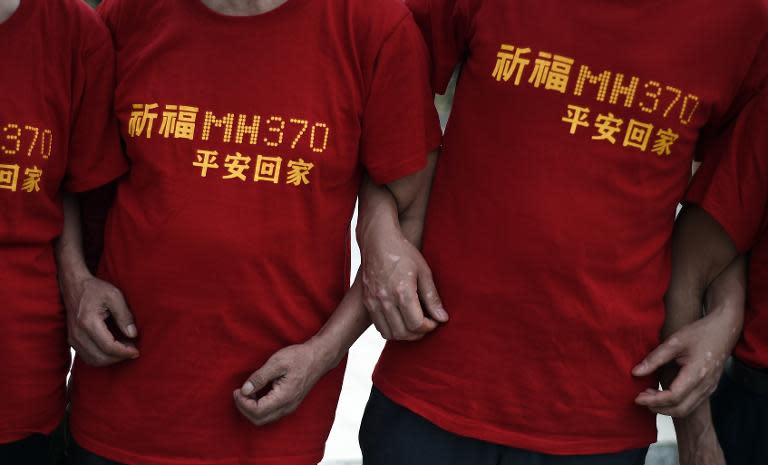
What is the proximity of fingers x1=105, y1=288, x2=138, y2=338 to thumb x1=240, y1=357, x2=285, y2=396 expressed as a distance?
19cm

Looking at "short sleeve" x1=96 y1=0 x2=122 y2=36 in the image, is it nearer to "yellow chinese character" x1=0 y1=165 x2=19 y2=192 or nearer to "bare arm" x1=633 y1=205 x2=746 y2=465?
"yellow chinese character" x1=0 y1=165 x2=19 y2=192

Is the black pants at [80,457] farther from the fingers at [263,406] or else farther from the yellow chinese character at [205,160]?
the yellow chinese character at [205,160]

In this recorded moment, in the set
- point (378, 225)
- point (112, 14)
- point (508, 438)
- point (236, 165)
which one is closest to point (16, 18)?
point (112, 14)

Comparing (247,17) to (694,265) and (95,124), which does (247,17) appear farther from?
(694,265)

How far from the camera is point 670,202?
145 centimetres

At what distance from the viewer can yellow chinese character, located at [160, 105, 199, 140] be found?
55.1 inches

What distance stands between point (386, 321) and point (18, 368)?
0.54 m

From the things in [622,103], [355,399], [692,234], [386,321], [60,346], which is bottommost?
[355,399]

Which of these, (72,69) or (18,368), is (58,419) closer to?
(18,368)

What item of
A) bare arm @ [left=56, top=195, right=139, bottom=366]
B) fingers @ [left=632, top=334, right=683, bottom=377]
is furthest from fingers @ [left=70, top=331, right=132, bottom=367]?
fingers @ [left=632, top=334, right=683, bottom=377]

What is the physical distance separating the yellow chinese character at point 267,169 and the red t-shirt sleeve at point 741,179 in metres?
0.64

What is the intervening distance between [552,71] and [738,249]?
41 centimetres

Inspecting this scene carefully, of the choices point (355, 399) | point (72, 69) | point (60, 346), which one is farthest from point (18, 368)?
point (355, 399)

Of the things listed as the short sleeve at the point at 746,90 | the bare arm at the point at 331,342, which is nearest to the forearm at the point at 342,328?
the bare arm at the point at 331,342
